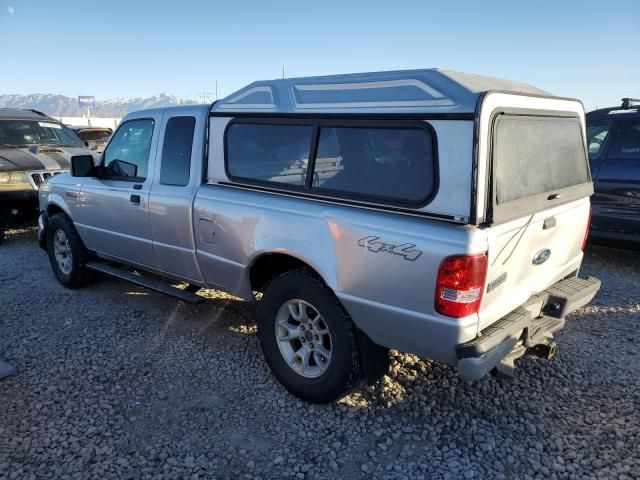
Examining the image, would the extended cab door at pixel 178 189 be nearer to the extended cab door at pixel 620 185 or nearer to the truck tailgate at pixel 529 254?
the truck tailgate at pixel 529 254

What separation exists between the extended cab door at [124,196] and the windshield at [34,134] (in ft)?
13.4

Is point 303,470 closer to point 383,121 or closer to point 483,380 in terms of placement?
point 483,380

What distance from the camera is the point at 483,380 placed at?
11.1 ft

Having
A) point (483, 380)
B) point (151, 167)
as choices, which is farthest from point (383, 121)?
point (151, 167)

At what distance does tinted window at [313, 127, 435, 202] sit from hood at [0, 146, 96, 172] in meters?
6.00

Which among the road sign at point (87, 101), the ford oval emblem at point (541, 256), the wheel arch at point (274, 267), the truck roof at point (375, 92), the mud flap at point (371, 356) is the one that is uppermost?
the road sign at point (87, 101)

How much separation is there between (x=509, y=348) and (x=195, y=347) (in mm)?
2431

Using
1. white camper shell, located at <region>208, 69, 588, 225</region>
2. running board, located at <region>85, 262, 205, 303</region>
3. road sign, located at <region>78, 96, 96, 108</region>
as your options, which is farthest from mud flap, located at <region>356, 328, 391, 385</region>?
road sign, located at <region>78, 96, 96, 108</region>

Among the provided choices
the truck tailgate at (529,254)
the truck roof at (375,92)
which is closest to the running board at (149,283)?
the truck roof at (375,92)

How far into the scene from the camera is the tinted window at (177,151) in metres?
3.82

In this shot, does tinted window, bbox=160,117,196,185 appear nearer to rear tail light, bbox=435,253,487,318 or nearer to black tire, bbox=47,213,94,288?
black tire, bbox=47,213,94,288

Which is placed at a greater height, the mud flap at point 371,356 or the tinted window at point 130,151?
the tinted window at point 130,151

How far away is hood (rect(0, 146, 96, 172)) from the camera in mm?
7100

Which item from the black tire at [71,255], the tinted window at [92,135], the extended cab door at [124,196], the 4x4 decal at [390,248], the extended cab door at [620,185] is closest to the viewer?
the 4x4 decal at [390,248]
